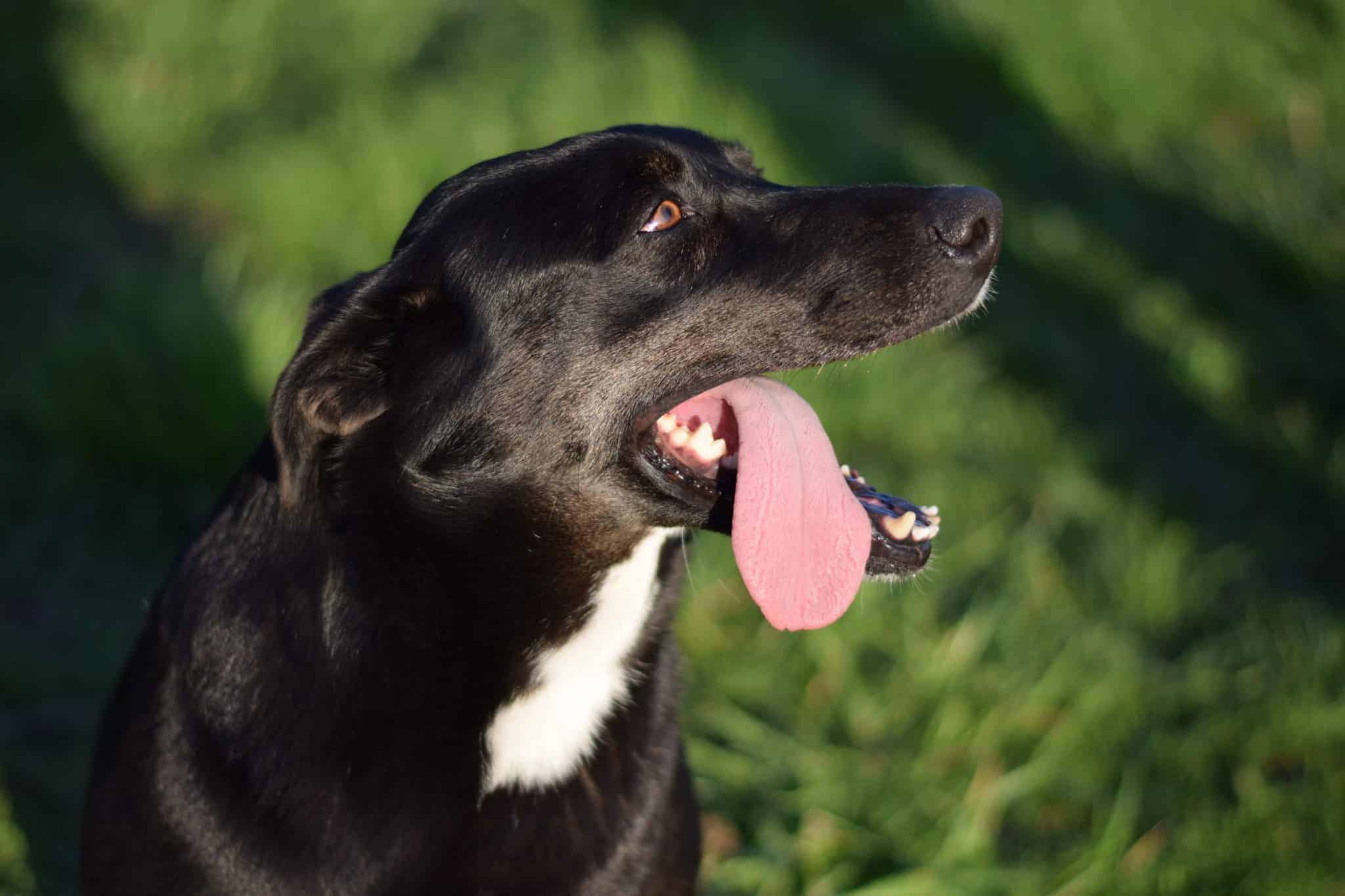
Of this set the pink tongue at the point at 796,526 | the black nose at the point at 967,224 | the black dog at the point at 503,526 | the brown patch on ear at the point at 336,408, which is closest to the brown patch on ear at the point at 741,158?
the black dog at the point at 503,526

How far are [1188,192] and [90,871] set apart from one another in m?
5.98

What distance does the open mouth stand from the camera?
221 cm

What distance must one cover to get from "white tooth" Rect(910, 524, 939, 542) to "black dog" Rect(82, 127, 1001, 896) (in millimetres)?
11

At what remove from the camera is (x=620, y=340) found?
7.25 ft

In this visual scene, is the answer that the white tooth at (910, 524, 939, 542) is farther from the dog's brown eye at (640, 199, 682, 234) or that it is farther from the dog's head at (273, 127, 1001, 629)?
the dog's brown eye at (640, 199, 682, 234)

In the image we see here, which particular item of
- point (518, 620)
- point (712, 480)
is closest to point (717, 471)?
point (712, 480)

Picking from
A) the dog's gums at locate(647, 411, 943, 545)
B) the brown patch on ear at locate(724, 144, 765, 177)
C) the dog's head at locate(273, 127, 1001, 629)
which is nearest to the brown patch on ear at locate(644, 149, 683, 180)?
the dog's head at locate(273, 127, 1001, 629)

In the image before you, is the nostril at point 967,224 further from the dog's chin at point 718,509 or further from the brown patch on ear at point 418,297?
the brown patch on ear at point 418,297

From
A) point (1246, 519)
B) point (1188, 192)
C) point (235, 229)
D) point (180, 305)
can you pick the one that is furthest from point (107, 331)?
point (1188, 192)

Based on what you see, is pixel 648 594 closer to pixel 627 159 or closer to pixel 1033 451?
pixel 627 159

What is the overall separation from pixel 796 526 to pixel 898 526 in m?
0.20

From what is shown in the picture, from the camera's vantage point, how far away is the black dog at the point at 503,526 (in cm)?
210

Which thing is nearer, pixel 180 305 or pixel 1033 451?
pixel 180 305

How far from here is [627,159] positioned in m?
2.23
